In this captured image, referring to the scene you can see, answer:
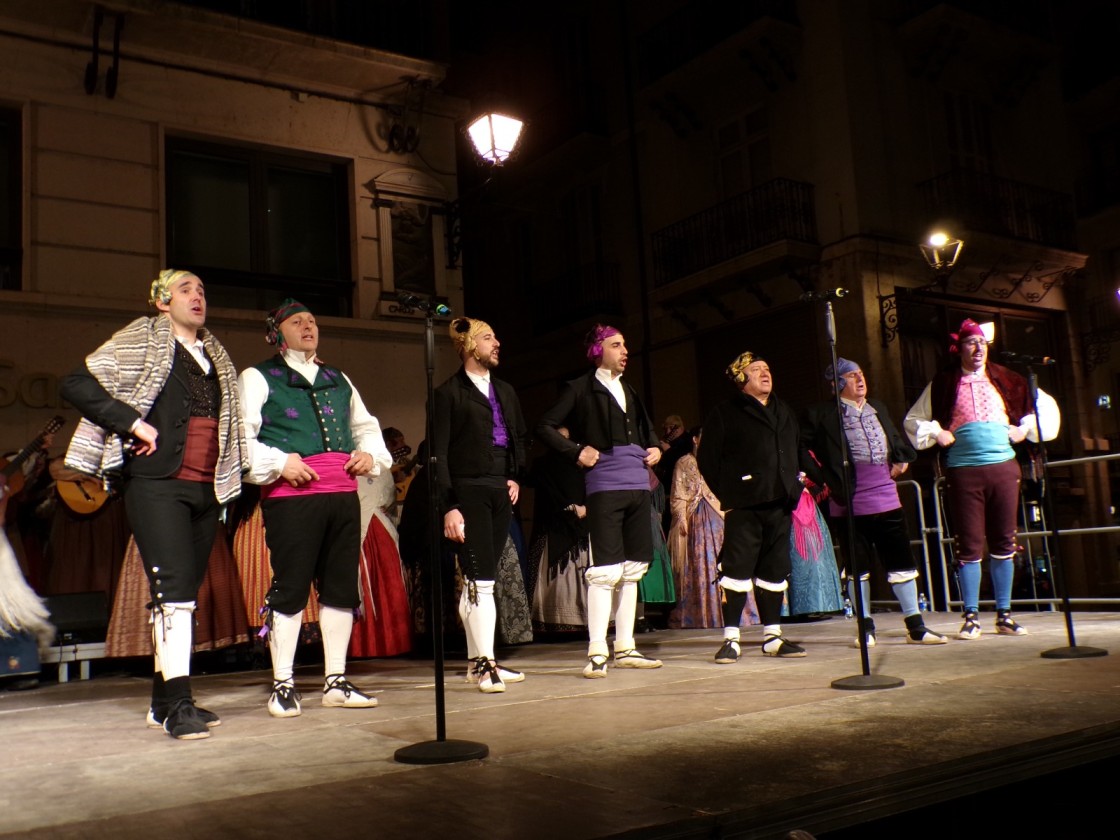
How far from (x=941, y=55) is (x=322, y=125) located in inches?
411

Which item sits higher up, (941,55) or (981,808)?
(941,55)

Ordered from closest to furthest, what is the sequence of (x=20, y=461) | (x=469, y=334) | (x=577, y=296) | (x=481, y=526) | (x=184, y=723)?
(x=184, y=723) < (x=481, y=526) < (x=469, y=334) < (x=20, y=461) < (x=577, y=296)

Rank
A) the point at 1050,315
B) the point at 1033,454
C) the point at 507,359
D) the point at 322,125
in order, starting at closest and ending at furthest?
the point at 1033,454 < the point at 322,125 < the point at 1050,315 < the point at 507,359

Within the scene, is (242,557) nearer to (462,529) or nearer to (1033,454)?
(462,529)

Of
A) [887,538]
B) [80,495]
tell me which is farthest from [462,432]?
[80,495]

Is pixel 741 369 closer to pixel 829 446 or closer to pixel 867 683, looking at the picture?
pixel 829 446

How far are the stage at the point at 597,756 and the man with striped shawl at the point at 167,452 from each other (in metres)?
0.31

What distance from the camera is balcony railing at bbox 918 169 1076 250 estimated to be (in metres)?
16.7

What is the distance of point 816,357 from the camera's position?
53.0ft

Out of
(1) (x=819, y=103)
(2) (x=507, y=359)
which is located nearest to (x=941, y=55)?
(1) (x=819, y=103)

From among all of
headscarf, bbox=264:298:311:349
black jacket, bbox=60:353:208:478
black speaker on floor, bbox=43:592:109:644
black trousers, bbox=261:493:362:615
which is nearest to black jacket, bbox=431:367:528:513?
black trousers, bbox=261:493:362:615

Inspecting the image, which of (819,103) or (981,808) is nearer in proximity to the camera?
(981,808)

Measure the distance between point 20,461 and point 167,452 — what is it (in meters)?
3.32

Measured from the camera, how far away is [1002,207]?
1753 cm
